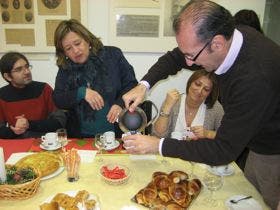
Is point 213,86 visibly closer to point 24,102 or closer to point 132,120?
point 132,120

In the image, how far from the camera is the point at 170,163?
1.83 meters

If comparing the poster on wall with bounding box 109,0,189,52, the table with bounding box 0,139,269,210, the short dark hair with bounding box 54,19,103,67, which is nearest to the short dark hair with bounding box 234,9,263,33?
the poster on wall with bounding box 109,0,189,52

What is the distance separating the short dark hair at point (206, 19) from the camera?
118cm

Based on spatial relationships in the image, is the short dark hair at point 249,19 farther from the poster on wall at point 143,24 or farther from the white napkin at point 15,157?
the white napkin at point 15,157

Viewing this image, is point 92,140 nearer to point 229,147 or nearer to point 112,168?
point 112,168

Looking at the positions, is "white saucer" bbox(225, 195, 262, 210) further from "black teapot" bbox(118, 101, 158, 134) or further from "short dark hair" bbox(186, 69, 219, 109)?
"short dark hair" bbox(186, 69, 219, 109)

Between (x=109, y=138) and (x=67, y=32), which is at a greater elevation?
(x=67, y=32)

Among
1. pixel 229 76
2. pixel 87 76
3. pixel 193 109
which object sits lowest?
pixel 193 109

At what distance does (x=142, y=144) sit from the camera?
1.47 m

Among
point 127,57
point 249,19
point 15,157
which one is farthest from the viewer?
point 127,57

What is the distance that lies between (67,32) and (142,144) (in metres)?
1.16

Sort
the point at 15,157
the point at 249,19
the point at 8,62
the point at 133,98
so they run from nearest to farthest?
the point at 133,98 < the point at 15,157 < the point at 8,62 < the point at 249,19

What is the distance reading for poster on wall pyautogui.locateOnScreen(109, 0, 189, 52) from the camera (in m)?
3.14

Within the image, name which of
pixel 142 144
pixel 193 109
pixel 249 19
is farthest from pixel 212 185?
pixel 249 19
